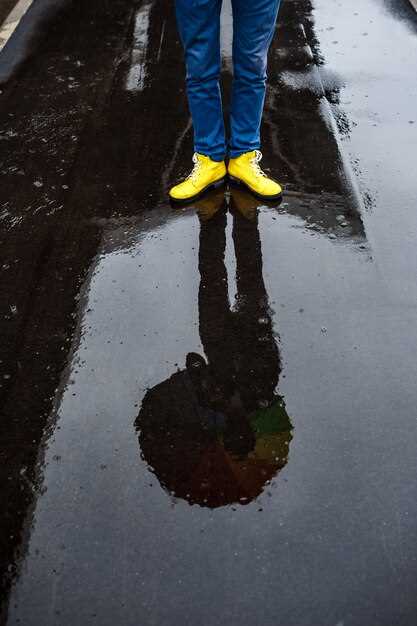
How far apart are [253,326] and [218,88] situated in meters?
1.35

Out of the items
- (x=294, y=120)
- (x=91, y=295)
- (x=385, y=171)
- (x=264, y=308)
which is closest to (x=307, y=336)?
(x=264, y=308)

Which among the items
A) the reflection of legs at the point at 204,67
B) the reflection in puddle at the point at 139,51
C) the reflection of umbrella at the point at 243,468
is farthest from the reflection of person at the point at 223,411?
the reflection in puddle at the point at 139,51

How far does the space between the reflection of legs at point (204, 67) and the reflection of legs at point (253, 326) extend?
20.2 inches

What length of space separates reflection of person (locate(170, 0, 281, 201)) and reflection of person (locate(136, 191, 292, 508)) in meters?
0.72

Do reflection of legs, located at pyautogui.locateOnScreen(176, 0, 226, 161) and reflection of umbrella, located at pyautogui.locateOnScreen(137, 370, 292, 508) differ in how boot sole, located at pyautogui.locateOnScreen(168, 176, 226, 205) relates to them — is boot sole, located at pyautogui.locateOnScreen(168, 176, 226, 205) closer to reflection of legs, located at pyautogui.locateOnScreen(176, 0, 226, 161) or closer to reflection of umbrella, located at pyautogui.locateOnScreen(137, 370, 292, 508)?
reflection of legs, located at pyautogui.locateOnScreen(176, 0, 226, 161)

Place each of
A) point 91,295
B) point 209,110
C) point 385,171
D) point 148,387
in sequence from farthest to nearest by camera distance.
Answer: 1. point 385,171
2. point 209,110
3. point 91,295
4. point 148,387

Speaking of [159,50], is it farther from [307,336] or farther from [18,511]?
[18,511]

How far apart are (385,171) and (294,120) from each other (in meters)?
0.82

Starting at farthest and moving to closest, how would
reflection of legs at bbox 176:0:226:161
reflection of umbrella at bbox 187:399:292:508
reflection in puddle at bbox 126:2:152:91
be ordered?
reflection in puddle at bbox 126:2:152:91 < reflection of legs at bbox 176:0:226:161 < reflection of umbrella at bbox 187:399:292:508

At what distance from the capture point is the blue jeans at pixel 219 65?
285 centimetres

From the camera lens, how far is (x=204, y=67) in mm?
3027

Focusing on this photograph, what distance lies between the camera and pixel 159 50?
16.1ft

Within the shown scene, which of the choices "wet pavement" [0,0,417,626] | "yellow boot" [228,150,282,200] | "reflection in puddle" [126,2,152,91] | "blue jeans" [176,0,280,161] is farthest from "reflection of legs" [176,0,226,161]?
"reflection in puddle" [126,2,152,91]

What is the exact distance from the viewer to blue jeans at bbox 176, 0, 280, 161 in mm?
2852
